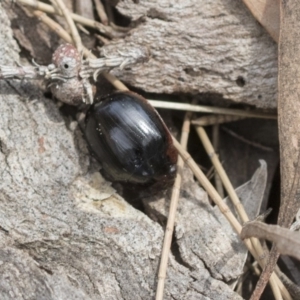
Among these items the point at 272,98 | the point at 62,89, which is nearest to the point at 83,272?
the point at 62,89

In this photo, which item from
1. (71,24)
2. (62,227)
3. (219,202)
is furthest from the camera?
(71,24)

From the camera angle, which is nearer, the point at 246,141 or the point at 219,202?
the point at 219,202

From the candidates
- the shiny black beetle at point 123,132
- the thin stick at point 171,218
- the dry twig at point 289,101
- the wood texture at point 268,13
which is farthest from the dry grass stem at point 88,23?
the dry twig at point 289,101

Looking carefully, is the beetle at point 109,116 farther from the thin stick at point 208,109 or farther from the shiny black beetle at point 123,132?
the thin stick at point 208,109

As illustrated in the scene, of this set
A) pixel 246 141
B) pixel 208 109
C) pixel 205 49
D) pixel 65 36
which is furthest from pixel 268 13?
pixel 65 36

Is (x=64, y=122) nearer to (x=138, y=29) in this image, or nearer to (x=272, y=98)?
(x=138, y=29)

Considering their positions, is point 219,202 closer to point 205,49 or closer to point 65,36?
point 205,49
